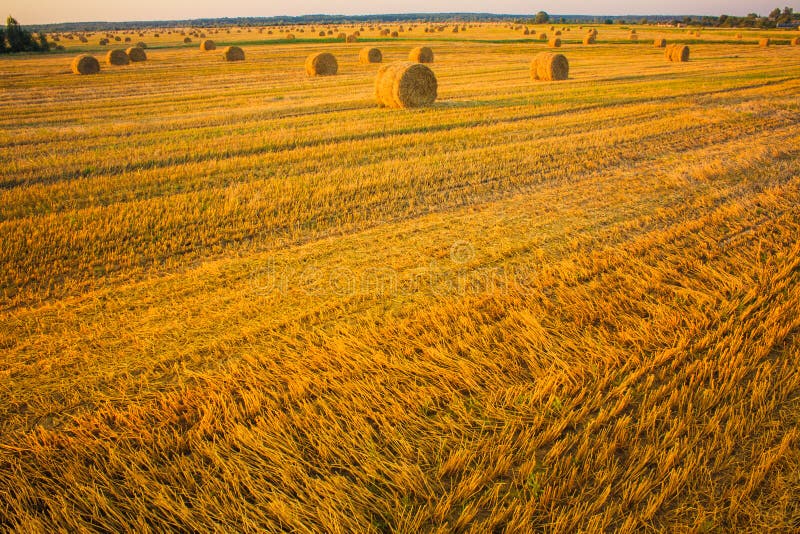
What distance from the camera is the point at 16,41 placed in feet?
136

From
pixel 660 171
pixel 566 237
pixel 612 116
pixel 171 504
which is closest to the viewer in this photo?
pixel 171 504

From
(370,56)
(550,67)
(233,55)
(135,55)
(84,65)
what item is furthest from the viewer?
(233,55)

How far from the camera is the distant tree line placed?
41312 mm

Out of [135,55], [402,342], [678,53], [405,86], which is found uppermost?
[678,53]

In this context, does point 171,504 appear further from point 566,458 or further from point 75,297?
point 75,297

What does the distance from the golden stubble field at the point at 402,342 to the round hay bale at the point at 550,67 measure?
13.7m

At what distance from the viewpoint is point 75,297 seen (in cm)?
480

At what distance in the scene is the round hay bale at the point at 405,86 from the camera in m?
14.8

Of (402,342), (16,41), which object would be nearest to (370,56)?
(402,342)

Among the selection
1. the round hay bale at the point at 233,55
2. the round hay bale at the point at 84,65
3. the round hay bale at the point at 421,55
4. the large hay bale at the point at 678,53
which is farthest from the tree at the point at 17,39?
the large hay bale at the point at 678,53

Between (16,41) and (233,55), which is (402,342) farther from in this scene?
(16,41)

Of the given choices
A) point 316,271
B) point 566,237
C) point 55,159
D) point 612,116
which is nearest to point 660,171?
point 566,237

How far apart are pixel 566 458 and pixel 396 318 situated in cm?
193

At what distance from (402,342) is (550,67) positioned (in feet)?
70.8
